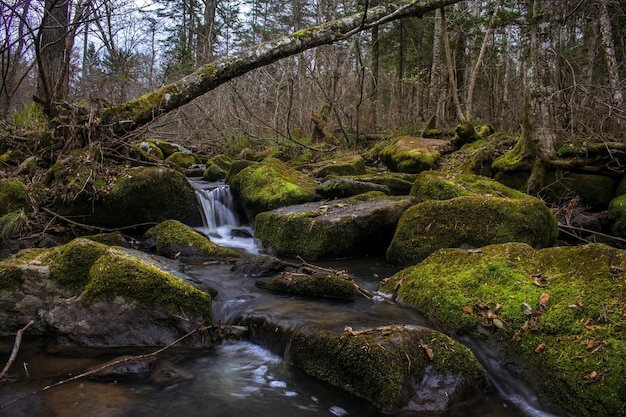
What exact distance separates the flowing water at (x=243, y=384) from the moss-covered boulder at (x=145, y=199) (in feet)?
12.8

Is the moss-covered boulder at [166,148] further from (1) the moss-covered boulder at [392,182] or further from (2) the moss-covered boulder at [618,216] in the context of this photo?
(2) the moss-covered boulder at [618,216]

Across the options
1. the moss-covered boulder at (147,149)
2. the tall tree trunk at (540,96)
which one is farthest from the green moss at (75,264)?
the tall tree trunk at (540,96)

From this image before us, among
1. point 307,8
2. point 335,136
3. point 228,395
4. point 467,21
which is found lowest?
point 228,395

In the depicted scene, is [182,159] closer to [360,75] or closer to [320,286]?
[360,75]

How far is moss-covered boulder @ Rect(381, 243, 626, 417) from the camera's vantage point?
9.40 feet

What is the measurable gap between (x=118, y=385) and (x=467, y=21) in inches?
704

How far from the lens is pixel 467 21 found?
17094 mm

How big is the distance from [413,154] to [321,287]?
8.08 m

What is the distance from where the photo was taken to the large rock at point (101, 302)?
3.75m

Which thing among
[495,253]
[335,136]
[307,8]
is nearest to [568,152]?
[495,253]

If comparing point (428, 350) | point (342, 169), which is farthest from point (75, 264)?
point (342, 169)

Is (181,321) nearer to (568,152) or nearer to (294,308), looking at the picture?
(294,308)

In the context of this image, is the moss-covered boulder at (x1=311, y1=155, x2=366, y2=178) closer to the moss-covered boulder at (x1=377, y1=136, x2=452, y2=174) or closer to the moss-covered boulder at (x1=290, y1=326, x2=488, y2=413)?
the moss-covered boulder at (x1=377, y1=136, x2=452, y2=174)

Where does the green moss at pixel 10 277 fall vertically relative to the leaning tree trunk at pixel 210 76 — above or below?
below
